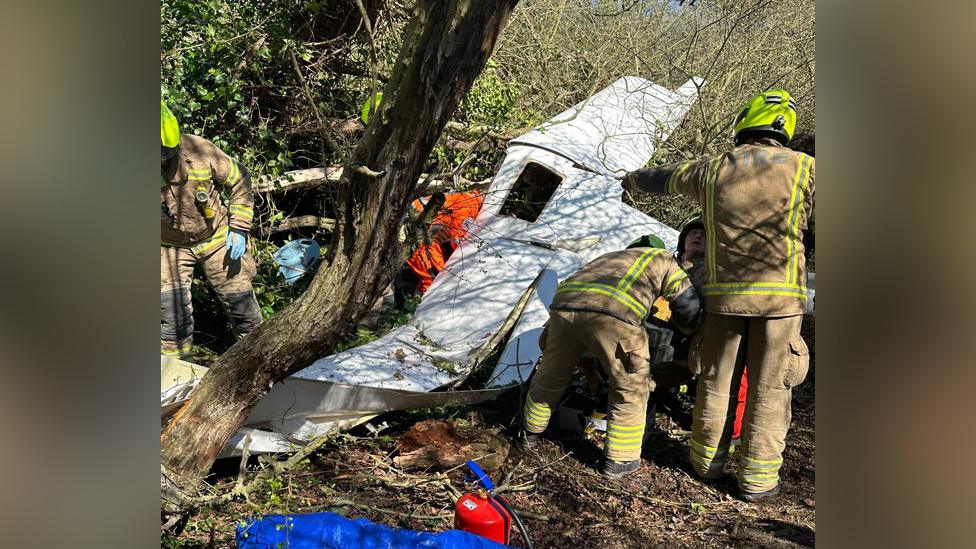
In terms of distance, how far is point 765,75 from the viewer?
8.28 metres

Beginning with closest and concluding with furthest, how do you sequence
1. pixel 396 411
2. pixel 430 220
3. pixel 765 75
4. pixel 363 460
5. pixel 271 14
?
pixel 430 220 → pixel 363 460 → pixel 396 411 → pixel 271 14 → pixel 765 75

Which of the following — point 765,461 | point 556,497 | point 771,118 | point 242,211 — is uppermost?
point 771,118

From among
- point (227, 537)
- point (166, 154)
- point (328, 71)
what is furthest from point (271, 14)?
point (227, 537)

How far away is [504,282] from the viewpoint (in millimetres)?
5293

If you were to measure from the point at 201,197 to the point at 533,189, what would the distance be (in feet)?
9.65

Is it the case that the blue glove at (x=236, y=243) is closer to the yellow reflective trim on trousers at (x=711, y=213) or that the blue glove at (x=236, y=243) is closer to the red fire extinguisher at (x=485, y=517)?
the red fire extinguisher at (x=485, y=517)

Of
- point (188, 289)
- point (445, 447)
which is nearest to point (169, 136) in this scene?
point (188, 289)

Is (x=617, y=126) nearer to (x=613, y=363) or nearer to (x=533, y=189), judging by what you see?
(x=533, y=189)

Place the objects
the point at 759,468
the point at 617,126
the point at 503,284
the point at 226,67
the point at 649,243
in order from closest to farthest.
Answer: the point at 759,468 < the point at 649,243 < the point at 503,284 < the point at 226,67 < the point at 617,126

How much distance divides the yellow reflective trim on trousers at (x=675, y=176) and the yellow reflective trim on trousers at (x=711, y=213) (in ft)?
0.73
